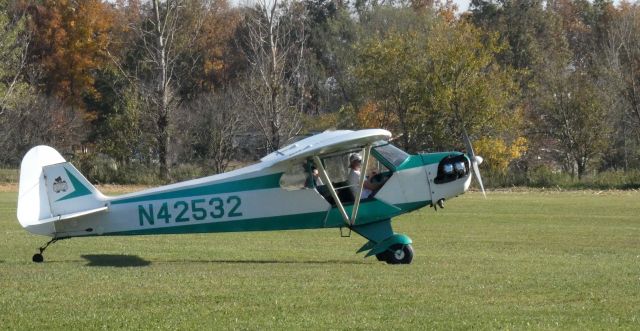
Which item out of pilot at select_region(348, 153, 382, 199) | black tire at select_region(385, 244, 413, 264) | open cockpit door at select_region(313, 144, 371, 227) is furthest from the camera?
pilot at select_region(348, 153, 382, 199)

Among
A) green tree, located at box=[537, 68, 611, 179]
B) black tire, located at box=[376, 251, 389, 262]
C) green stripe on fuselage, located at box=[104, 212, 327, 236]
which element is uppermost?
green stripe on fuselage, located at box=[104, 212, 327, 236]

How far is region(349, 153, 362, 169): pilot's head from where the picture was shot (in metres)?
16.3

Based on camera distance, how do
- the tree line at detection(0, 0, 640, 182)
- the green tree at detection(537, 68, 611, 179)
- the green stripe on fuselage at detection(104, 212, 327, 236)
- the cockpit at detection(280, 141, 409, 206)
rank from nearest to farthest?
1. the green stripe on fuselage at detection(104, 212, 327, 236)
2. the cockpit at detection(280, 141, 409, 206)
3. the tree line at detection(0, 0, 640, 182)
4. the green tree at detection(537, 68, 611, 179)

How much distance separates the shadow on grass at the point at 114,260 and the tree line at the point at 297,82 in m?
32.7

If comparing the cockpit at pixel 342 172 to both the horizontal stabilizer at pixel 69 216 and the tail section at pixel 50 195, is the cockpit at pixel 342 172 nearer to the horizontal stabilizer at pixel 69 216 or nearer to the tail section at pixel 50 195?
the horizontal stabilizer at pixel 69 216

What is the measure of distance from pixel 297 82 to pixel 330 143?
58956mm

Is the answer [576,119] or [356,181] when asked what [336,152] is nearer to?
[356,181]

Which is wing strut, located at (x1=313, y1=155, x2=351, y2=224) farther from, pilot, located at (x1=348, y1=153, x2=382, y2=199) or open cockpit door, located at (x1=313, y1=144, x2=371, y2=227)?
pilot, located at (x1=348, y1=153, x2=382, y2=199)

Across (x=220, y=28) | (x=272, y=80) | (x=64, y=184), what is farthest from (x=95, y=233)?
(x=220, y=28)

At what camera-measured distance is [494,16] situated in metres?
83.6

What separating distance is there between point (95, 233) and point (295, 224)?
10.4 ft

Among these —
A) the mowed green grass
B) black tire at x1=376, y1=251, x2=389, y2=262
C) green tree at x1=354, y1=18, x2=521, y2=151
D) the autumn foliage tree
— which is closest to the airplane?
black tire at x1=376, y1=251, x2=389, y2=262

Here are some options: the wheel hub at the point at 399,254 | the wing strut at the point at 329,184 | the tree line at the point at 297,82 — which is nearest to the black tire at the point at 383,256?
the wheel hub at the point at 399,254

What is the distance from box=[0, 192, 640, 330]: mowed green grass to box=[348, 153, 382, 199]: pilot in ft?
3.80
